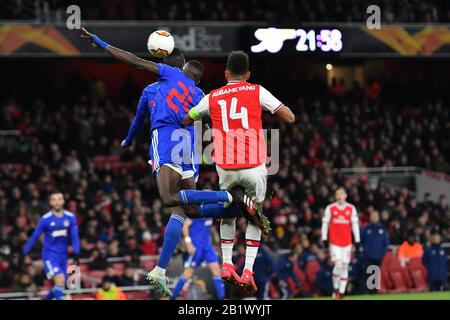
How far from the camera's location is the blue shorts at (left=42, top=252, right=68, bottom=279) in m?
18.0

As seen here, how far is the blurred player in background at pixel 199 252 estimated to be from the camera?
19328 mm

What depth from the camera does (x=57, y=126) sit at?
26891 mm

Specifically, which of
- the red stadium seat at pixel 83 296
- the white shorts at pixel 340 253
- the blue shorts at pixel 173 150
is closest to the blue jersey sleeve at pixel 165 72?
the blue shorts at pixel 173 150

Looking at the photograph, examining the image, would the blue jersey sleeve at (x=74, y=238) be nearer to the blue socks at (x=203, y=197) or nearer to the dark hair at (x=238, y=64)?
the blue socks at (x=203, y=197)

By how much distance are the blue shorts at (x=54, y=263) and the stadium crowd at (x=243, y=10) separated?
9169 mm

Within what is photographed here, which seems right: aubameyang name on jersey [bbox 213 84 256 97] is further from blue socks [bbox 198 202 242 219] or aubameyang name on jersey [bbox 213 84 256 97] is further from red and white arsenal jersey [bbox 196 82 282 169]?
blue socks [bbox 198 202 242 219]

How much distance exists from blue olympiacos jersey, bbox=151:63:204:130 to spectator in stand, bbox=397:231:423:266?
12.2m

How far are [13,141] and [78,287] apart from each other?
662cm

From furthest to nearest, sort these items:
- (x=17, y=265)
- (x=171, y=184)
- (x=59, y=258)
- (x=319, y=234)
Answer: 1. (x=319, y=234)
2. (x=17, y=265)
3. (x=59, y=258)
4. (x=171, y=184)

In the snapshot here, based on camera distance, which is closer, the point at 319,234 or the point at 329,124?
the point at 319,234

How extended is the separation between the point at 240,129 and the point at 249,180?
546 mm

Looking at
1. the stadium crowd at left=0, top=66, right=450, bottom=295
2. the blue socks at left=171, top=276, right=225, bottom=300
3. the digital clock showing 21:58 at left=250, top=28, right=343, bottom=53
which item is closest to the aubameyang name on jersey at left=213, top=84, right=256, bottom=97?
the blue socks at left=171, top=276, right=225, bottom=300
